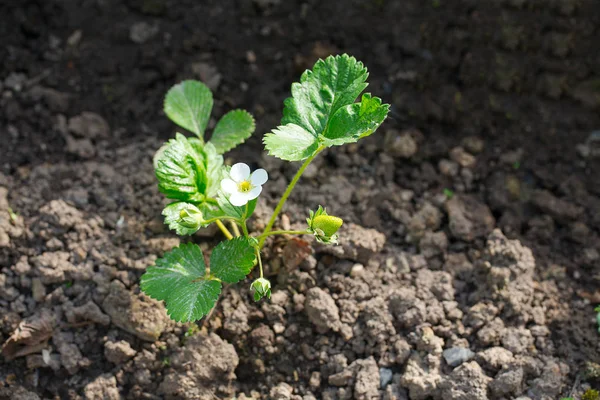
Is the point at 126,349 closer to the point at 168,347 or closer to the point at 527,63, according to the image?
the point at 168,347

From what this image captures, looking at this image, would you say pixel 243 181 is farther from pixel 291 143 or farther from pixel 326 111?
pixel 326 111

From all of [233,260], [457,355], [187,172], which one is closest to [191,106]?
[187,172]

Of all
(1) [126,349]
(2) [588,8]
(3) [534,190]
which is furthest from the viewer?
(2) [588,8]

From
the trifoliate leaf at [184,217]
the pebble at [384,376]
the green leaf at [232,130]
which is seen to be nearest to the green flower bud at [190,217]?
the trifoliate leaf at [184,217]

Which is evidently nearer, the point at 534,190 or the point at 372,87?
the point at 534,190

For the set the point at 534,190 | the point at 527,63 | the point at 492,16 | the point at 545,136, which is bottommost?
the point at 534,190

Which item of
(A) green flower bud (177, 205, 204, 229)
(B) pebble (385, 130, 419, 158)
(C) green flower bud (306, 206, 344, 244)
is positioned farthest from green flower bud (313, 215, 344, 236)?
(B) pebble (385, 130, 419, 158)

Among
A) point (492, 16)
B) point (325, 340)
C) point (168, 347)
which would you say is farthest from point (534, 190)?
point (168, 347)
